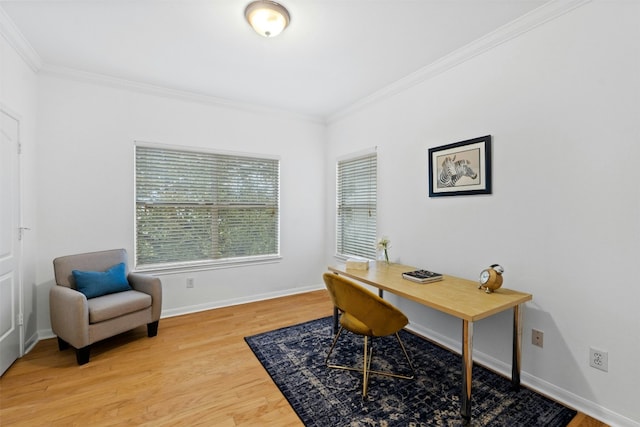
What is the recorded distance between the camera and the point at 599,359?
1.74m

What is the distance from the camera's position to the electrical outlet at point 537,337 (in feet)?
6.52

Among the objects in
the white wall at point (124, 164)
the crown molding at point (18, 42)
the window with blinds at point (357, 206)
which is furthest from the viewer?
the window with blinds at point (357, 206)

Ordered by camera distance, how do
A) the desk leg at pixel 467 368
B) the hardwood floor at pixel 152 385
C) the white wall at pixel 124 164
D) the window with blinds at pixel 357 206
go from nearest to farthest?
1. the desk leg at pixel 467 368
2. the hardwood floor at pixel 152 385
3. the white wall at pixel 124 164
4. the window with blinds at pixel 357 206

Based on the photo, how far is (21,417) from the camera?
5.65ft

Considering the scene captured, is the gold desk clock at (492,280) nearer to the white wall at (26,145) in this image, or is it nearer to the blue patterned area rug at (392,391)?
the blue patterned area rug at (392,391)

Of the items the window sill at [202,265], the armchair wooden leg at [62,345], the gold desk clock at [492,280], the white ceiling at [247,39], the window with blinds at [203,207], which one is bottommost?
the armchair wooden leg at [62,345]

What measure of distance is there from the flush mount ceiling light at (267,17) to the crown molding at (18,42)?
178 centimetres

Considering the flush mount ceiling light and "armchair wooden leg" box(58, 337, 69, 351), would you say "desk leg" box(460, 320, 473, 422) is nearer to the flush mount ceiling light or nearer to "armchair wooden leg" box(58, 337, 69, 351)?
the flush mount ceiling light

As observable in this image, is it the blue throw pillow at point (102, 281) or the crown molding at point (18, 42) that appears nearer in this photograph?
the crown molding at point (18, 42)

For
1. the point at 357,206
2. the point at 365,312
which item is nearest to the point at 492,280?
the point at 365,312

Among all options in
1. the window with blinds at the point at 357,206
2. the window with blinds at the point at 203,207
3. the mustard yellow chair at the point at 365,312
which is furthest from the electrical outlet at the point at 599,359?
the window with blinds at the point at 203,207

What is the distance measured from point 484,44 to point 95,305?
3900mm

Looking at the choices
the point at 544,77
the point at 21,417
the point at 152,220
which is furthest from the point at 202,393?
the point at 544,77

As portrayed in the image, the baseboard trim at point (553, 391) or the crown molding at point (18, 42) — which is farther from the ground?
the crown molding at point (18, 42)
